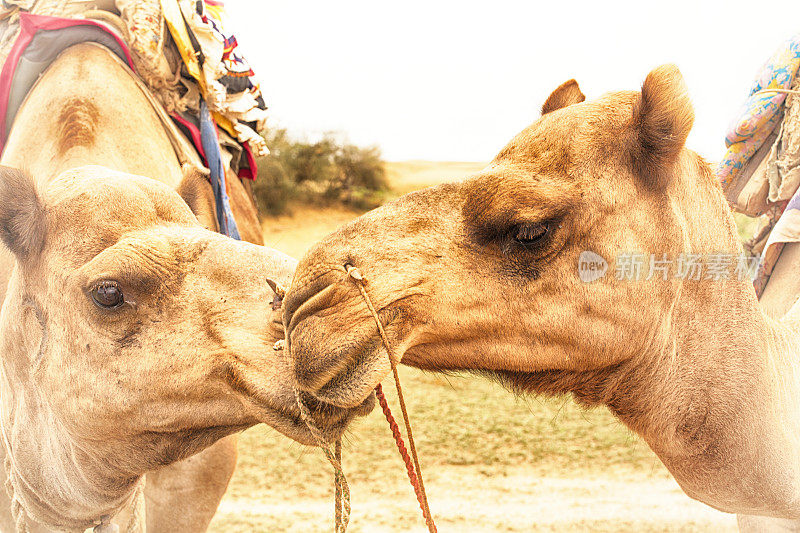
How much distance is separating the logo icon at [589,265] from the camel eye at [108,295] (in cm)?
137

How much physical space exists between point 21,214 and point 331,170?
2268 cm

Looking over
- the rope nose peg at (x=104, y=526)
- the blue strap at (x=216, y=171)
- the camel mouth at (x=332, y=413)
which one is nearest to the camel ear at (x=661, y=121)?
the camel mouth at (x=332, y=413)

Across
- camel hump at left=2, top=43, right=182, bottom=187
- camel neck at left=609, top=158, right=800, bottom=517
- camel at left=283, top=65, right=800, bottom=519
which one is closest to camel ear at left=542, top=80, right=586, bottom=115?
camel at left=283, top=65, right=800, bottom=519

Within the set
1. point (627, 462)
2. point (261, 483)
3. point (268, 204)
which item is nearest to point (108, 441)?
point (261, 483)

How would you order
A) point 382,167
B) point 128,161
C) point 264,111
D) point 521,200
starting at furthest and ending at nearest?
→ point 382,167 < point 264,111 < point 128,161 < point 521,200

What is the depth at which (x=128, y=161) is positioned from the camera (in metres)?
3.20

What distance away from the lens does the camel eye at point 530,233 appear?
1787 mm

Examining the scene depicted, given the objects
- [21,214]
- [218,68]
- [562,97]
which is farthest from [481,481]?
[21,214]

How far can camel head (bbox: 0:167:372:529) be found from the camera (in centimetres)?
193

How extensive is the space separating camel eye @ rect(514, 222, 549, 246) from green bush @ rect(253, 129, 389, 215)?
21976mm

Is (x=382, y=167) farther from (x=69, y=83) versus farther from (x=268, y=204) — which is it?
(x=69, y=83)

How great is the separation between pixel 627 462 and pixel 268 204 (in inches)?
716

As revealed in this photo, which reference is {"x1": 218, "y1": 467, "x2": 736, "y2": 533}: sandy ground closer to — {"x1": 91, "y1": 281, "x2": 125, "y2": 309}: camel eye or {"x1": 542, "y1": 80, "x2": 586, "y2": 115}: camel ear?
{"x1": 91, "y1": 281, "x2": 125, "y2": 309}: camel eye

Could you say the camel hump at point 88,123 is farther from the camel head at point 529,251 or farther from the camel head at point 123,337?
the camel head at point 529,251
